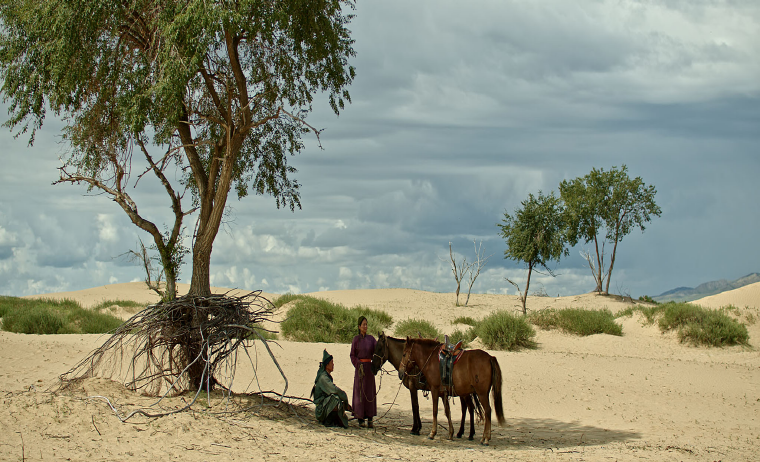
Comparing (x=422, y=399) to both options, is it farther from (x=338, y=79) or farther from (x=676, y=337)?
(x=676, y=337)

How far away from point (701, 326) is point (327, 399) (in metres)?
17.6

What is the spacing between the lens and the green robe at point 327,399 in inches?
392

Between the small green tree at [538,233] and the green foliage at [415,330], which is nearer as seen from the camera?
the green foliage at [415,330]

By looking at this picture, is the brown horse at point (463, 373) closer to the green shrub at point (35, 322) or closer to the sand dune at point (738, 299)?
the green shrub at point (35, 322)

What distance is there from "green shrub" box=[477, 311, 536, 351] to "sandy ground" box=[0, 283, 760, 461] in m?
0.57

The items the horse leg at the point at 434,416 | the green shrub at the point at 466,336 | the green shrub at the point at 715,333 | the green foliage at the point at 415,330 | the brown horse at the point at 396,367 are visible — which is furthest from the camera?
the green shrub at the point at 715,333

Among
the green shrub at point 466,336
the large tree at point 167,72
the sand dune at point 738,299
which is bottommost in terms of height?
the green shrub at point 466,336

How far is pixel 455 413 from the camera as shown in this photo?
1333 centimetres

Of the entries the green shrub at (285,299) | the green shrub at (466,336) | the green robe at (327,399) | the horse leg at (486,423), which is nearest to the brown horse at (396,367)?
the horse leg at (486,423)

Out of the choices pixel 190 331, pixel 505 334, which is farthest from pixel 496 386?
pixel 505 334

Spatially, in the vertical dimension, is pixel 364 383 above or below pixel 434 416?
above

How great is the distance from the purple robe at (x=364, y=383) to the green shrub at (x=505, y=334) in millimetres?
10167

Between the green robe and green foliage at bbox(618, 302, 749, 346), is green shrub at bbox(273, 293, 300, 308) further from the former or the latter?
the green robe

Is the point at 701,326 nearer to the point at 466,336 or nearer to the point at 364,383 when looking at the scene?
the point at 466,336
